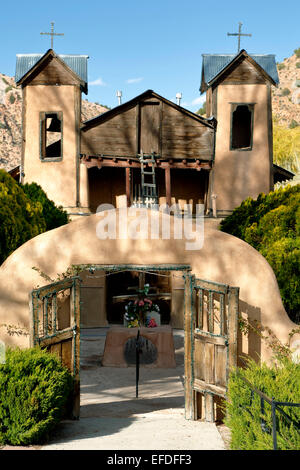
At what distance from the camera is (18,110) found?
7262cm

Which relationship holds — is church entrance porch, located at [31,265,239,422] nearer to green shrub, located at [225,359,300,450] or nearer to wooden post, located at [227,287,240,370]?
wooden post, located at [227,287,240,370]

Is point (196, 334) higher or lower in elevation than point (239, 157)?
lower

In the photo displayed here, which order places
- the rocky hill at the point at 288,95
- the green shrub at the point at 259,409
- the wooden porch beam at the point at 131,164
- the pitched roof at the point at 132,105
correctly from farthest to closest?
the rocky hill at the point at 288,95 → the pitched roof at the point at 132,105 → the wooden porch beam at the point at 131,164 → the green shrub at the point at 259,409

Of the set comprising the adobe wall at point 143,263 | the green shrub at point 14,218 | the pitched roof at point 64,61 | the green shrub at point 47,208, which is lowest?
the adobe wall at point 143,263

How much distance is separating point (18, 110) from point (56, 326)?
6903 centimetres

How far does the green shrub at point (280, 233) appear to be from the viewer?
1288cm

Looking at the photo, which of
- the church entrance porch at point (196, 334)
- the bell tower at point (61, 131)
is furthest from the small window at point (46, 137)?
the church entrance porch at point (196, 334)

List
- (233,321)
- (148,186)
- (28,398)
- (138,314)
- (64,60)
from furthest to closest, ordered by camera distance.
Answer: (64,60)
(148,186)
(138,314)
(233,321)
(28,398)

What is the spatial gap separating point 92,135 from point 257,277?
13261mm

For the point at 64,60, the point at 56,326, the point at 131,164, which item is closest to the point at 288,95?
the point at 64,60

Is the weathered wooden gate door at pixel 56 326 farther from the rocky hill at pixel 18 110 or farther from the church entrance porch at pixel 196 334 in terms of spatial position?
the rocky hill at pixel 18 110

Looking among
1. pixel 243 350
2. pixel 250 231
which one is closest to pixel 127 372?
pixel 243 350

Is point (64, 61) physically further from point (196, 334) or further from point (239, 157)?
point (196, 334)
